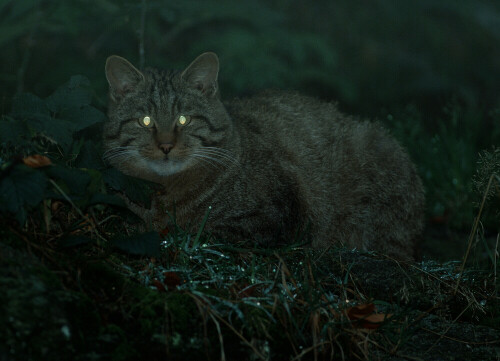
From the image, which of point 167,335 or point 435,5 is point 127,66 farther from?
point 435,5

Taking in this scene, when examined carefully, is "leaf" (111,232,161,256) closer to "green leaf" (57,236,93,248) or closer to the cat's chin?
"green leaf" (57,236,93,248)

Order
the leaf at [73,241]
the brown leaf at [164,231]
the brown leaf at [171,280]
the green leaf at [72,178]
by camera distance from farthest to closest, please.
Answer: the brown leaf at [164,231]
the brown leaf at [171,280]
the green leaf at [72,178]
the leaf at [73,241]

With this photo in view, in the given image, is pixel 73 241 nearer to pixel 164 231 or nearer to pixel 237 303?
pixel 237 303

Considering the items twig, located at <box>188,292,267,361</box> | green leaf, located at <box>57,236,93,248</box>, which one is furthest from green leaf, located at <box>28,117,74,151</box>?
twig, located at <box>188,292,267,361</box>

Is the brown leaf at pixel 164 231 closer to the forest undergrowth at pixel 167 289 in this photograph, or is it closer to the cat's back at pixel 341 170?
the forest undergrowth at pixel 167 289

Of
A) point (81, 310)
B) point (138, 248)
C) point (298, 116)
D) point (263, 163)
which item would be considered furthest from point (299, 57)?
point (81, 310)

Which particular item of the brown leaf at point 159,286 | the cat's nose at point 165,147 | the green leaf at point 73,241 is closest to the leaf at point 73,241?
the green leaf at point 73,241

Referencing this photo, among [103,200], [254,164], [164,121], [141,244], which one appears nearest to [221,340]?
[141,244]
